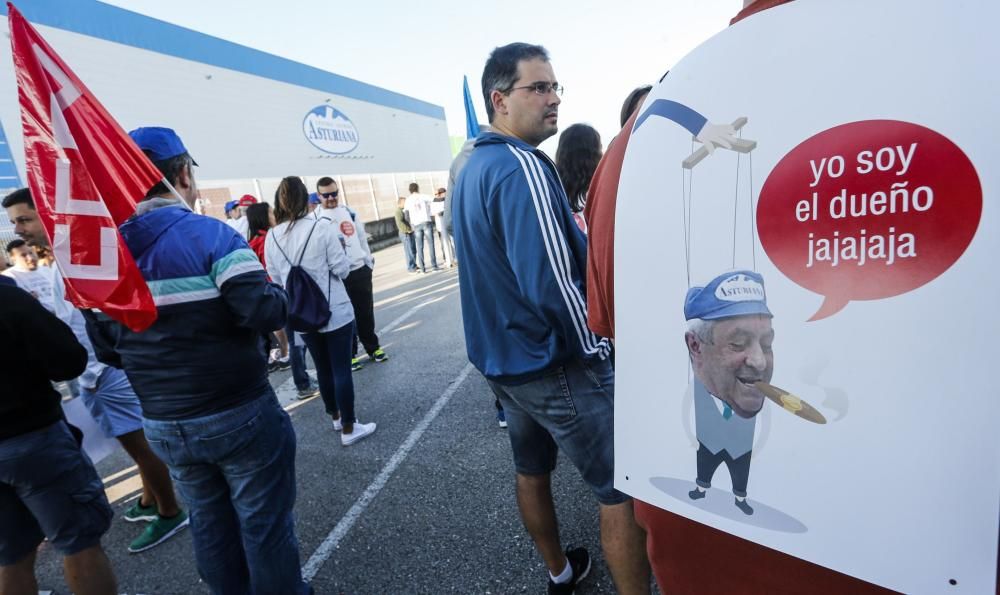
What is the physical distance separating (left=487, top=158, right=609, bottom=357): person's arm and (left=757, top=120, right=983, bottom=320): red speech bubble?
2.44ft

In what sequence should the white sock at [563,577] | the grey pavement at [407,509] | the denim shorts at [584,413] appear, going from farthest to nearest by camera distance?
the grey pavement at [407,509] < the white sock at [563,577] < the denim shorts at [584,413]

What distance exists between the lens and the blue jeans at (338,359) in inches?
131

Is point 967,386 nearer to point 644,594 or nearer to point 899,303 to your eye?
point 899,303

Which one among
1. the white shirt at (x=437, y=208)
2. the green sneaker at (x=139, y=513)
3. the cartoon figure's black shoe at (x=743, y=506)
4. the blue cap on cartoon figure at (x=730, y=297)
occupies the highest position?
the blue cap on cartoon figure at (x=730, y=297)

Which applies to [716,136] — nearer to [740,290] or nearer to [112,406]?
[740,290]

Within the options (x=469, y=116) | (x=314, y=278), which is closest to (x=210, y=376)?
(x=314, y=278)

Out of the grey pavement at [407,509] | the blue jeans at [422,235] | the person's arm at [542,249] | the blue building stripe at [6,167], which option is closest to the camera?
the person's arm at [542,249]

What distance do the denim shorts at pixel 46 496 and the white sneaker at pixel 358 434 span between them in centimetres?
167

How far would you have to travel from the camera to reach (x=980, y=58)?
505 millimetres

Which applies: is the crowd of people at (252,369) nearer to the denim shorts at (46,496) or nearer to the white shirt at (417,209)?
the denim shorts at (46,496)

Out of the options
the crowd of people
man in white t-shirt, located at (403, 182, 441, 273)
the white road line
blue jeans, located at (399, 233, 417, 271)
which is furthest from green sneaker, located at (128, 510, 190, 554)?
blue jeans, located at (399, 233, 417, 271)

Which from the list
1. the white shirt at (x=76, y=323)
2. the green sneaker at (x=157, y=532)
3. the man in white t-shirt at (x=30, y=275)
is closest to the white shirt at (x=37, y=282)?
the man in white t-shirt at (x=30, y=275)

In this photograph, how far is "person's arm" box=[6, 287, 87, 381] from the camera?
168 centimetres

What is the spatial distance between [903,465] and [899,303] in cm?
19
